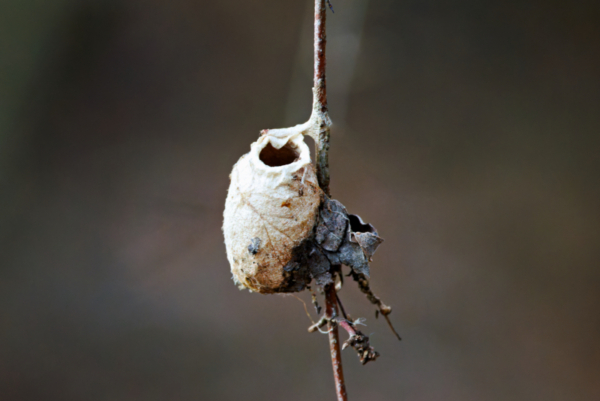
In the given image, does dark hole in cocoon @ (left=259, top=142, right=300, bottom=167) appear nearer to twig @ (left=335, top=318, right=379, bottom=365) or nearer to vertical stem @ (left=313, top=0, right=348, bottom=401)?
vertical stem @ (left=313, top=0, right=348, bottom=401)

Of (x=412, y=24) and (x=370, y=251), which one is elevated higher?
(x=412, y=24)

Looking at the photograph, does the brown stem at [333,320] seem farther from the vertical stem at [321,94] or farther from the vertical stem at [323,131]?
the vertical stem at [321,94]

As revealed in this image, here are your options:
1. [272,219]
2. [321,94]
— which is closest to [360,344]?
[272,219]

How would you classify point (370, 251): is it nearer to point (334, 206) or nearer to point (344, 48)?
point (334, 206)

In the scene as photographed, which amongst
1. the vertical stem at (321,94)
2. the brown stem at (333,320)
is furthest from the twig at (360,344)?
the vertical stem at (321,94)

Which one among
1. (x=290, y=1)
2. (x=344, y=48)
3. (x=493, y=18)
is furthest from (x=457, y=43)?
(x=290, y=1)
